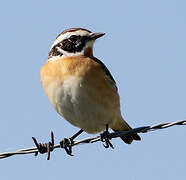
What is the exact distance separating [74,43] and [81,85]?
1.31 meters

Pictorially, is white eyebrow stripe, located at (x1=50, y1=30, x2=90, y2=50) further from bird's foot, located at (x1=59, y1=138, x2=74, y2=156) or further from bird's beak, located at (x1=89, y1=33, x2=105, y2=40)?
bird's foot, located at (x1=59, y1=138, x2=74, y2=156)

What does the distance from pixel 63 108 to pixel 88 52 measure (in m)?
1.29

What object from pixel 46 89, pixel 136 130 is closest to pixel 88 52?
pixel 46 89

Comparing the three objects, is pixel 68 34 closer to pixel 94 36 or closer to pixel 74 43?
pixel 74 43

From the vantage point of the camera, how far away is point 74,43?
916 centimetres

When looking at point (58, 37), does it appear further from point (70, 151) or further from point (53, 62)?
point (70, 151)

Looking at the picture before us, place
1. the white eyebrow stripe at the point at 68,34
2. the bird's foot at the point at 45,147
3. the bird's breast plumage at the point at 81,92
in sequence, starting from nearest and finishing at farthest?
the bird's foot at the point at 45,147, the bird's breast plumage at the point at 81,92, the white eyebrow stripe at the point at 68,34

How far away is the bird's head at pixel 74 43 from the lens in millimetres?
9070

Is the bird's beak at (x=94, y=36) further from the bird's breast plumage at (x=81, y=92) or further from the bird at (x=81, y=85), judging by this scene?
the bird's breast plumage at (x=81, y=92)

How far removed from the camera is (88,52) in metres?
9.04

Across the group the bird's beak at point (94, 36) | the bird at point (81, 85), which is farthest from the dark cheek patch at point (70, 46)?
the bird's beak at point (94, 36)

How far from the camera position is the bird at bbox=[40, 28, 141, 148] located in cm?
816

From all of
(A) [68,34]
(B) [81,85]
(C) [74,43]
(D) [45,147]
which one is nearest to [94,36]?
(C) [74,43]

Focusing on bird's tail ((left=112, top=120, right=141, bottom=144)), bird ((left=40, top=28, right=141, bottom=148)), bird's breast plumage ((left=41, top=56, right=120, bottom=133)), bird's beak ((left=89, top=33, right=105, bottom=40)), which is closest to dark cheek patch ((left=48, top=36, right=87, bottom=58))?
bird ((left=40, top=28, right=141, bottom=148))
